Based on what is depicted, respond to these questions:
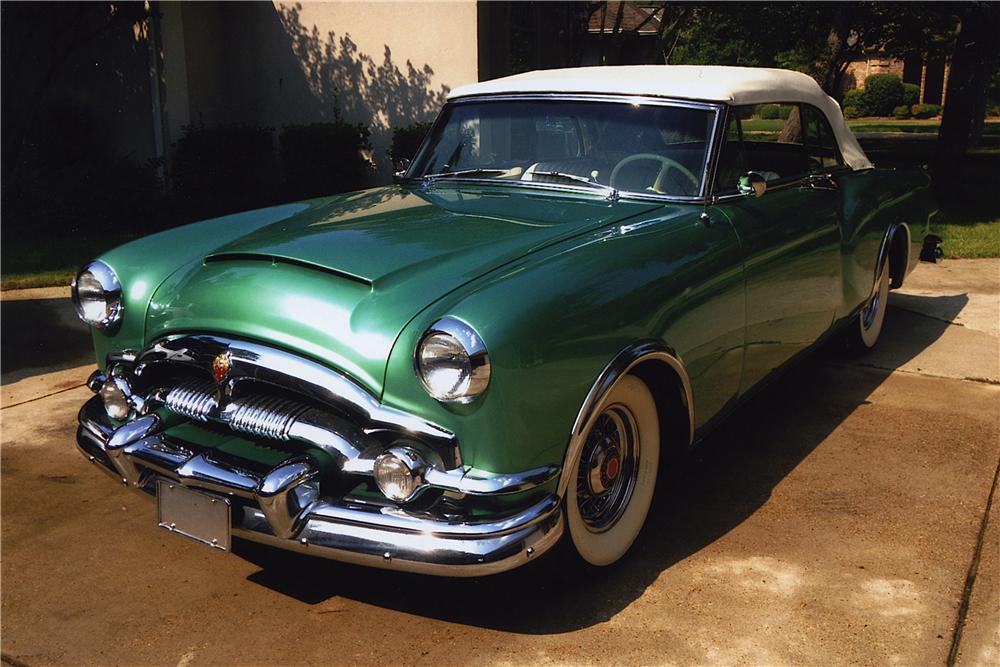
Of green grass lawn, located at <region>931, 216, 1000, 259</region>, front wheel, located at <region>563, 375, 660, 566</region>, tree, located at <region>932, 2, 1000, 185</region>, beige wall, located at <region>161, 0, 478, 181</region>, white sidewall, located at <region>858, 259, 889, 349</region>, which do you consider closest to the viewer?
front wheel, located at <region>563, 375, 660, 566</region>

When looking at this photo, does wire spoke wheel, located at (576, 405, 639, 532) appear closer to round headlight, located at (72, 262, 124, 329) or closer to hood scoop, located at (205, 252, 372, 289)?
hood scoop, located at (205, 252, 372, 289)

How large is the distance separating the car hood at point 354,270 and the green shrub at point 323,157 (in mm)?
6989

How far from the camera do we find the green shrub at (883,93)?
119ft

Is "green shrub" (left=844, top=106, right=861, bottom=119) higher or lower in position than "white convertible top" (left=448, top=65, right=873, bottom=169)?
lower

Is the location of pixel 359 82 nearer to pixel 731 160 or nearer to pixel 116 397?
pixel 731 160

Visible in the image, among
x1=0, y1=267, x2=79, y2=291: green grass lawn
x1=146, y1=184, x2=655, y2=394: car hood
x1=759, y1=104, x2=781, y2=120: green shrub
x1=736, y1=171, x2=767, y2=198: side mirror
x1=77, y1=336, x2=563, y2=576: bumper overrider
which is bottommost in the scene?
x1=0, y1=267, x2=79, y2=291: green grass lawn

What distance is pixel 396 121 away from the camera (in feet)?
35.5

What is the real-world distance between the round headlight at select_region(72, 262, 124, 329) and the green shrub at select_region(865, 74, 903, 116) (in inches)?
1472

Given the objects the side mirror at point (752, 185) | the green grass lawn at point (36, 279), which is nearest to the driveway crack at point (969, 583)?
the side mirror at point (752, 185)

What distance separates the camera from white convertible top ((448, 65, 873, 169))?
392 cm

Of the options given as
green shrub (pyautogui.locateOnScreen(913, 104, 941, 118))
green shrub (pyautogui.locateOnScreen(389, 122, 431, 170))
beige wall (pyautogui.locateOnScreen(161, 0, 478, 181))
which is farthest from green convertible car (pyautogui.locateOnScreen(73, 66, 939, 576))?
green shrub (pyautogui.locateOnScreen(913, 104, 941, 118))

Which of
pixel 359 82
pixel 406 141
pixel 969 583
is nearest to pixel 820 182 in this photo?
pixel 969 583

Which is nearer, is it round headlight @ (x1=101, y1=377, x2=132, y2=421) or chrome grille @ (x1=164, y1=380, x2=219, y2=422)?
chrome grille @ (x1=164, y1=380, x2=219, y2=422)

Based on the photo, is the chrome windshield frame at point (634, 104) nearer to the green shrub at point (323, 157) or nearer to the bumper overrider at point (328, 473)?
the bumper overrider at point (328, 473)
